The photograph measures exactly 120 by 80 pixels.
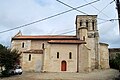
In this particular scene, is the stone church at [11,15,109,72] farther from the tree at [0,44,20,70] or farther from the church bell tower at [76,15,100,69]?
the tree at [0,44,20,70]

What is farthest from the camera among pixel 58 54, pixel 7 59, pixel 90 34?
pixel 90 34

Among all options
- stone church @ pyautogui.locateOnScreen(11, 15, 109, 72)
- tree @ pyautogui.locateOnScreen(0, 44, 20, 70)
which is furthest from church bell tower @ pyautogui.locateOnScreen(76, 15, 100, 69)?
tree @ pyautogui.locateOnScreen(0, 44, 20, 70)

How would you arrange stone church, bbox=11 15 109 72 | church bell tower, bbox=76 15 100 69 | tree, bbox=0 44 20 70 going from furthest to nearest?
1. church bell tower, bbox=76 15 100 69
2. stone church, bbox=11 15 109 72
3. tree, bbox=0 44 20 70

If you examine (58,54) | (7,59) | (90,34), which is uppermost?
(90,34)

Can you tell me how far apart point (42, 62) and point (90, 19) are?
19.7 meters

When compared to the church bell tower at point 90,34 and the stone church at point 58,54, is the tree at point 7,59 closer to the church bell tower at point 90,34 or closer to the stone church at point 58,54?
the stone church at point 58,54

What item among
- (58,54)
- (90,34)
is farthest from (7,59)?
(90,34)

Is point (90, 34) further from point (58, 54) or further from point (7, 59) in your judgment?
point (7, 59)

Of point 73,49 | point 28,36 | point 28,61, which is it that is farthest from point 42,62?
point 28,36

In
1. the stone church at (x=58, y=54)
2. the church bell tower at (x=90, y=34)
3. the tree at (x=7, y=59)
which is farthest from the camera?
the church bell tower at (x=90, y=34)

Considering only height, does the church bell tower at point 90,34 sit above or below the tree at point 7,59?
above

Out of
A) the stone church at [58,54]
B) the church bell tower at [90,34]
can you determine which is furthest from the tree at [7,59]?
the church bell tower at [90,34]

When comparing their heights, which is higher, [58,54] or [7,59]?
[58,54]

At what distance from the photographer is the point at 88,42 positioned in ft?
182
